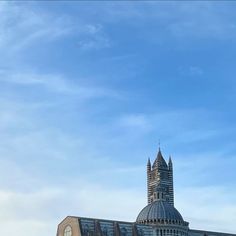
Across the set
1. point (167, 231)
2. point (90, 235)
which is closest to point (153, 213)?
point (167, 231)

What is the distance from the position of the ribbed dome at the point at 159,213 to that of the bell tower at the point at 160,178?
9.21 m

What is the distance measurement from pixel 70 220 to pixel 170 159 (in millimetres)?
32534

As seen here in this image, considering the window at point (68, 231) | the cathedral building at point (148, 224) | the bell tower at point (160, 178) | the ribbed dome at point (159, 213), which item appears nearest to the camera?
the cathedral building at point (148, 224)

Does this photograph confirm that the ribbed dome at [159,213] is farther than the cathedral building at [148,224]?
Yes

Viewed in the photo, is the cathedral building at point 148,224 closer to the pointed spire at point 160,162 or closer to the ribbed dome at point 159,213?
the ribbed dome at point 159,213

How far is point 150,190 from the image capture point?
127 m

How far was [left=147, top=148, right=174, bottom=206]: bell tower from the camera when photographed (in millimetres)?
125375

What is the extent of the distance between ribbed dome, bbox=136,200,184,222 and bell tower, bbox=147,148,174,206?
30.2 ft

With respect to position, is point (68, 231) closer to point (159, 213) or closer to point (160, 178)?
point (159, 213)

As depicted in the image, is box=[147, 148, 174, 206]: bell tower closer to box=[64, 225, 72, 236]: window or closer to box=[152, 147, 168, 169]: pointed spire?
→ box=[152, 147, 168, 169]: pointed spire

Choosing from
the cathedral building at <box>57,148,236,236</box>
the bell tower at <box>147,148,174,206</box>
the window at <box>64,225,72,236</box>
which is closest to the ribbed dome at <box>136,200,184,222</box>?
the cathedral building at <box>57,148,236,236</box>

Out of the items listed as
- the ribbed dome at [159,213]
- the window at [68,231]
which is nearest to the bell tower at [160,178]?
the ribbed dome at [159,213]

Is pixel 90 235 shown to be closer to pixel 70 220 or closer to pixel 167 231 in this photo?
pixel 70 220

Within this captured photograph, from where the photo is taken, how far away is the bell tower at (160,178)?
12538 cm
